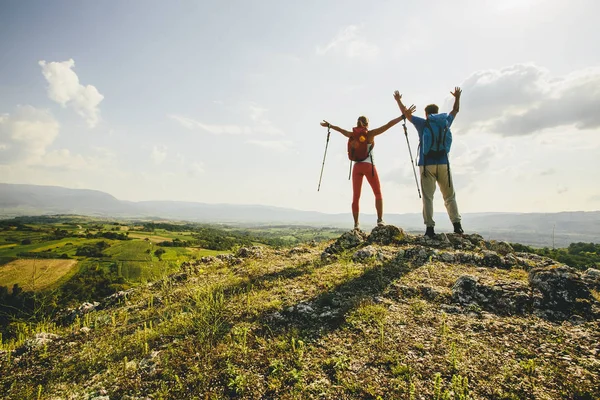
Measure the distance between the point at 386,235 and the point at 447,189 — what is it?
2751mm

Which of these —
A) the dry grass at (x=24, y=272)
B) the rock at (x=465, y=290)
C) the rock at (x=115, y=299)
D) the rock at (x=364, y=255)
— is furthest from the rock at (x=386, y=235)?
the dry grass at (x=24, y=272)

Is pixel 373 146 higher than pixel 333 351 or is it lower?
higher

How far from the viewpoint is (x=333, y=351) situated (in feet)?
13.3

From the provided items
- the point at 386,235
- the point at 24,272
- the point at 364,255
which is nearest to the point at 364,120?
the point at 386,235

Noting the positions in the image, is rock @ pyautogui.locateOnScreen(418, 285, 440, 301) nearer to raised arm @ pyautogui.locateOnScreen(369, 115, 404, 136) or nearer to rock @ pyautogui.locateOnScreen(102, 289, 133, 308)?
raised arm @ pyautogui.locateOnScreen(369, 115, 404, 136)

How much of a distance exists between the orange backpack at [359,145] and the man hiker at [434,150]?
1.59 m

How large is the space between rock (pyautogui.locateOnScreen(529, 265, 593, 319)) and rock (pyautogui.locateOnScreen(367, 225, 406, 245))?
4950mm

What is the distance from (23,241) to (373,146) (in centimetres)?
12524

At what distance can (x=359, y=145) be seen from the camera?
34.6ft

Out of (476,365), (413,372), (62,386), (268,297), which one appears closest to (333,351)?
(413,372)

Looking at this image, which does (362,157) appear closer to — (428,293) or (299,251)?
(299,251)

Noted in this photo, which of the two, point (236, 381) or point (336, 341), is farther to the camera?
point (336, 341)

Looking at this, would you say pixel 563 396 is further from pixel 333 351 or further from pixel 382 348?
pixel 333 351

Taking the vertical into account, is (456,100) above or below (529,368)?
above
